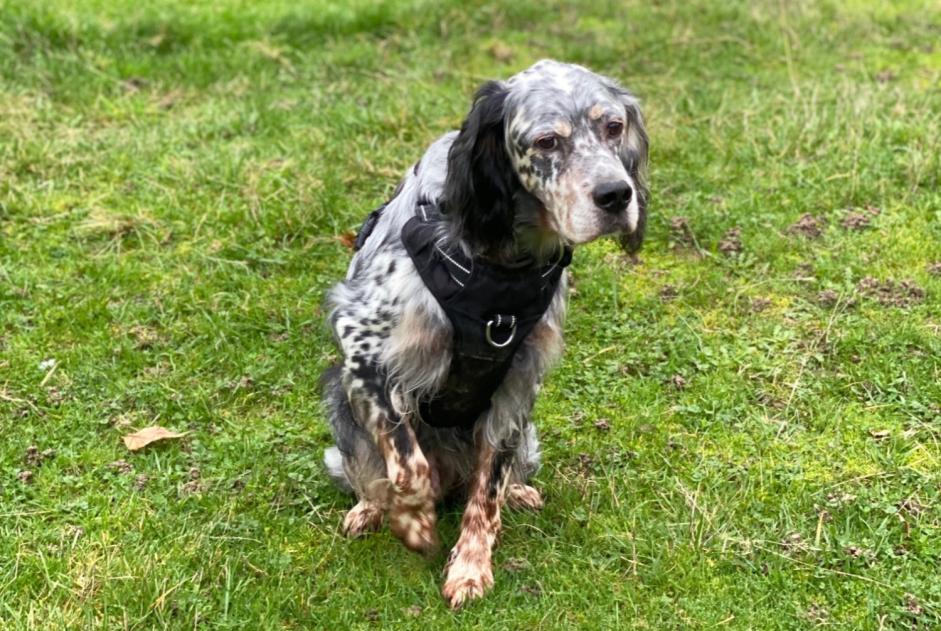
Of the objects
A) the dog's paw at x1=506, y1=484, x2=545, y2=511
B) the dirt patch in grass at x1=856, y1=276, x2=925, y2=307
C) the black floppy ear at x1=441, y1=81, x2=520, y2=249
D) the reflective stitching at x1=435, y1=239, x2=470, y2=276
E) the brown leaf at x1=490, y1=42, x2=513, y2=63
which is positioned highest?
the black floppy ear at x1=441, y1=81, x2=520, y2=249

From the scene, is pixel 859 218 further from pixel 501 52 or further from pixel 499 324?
pixel 501 52

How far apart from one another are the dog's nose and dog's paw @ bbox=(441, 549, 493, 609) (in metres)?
1.28

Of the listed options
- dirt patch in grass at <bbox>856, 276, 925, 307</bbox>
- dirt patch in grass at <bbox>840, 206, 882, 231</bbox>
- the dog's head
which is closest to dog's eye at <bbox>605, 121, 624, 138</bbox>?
the dog's head

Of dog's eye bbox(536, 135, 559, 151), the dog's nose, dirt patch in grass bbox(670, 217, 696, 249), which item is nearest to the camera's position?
the dog's nose

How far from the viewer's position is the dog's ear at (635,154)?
332cm

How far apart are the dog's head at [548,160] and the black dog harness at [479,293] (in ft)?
0.35

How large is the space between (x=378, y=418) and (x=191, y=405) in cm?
126

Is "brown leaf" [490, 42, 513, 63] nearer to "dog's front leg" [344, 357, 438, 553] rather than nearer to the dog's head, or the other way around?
the dog's head

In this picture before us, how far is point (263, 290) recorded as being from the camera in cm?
522

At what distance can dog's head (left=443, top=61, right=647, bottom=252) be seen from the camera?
3.03m

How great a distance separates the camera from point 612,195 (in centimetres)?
298

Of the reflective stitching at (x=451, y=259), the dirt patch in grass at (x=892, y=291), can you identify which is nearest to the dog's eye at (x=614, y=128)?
the reflective stitching at (x=451, y=259)

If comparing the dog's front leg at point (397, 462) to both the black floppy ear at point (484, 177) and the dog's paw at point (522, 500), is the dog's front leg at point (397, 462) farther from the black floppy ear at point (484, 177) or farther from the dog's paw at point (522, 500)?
the black floppy ear at point (484, 177)

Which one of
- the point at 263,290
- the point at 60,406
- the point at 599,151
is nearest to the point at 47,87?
the point at 263,290
